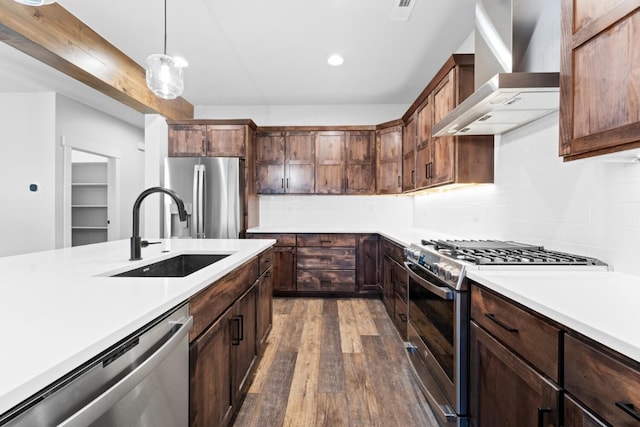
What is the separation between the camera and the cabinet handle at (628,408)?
0.70m

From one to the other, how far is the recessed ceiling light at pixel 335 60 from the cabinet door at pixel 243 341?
2.47 m

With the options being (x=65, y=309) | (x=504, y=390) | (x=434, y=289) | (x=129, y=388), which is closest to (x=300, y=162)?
(x=434, y=289)

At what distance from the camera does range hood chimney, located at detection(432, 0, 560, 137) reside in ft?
4.86

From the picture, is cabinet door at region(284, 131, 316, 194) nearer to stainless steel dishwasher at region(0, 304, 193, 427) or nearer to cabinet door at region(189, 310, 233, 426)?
cabinet door at region(189, 310, 233, 426)

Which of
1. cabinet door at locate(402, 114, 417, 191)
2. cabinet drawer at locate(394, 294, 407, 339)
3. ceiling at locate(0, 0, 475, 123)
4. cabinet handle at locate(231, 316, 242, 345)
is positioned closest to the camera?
cabinet handle at locate(231, 316, 242, 345)

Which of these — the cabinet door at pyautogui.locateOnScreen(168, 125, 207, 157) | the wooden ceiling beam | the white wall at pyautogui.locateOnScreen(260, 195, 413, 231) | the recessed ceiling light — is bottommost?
the white wall at pyautogui.locateOnScreen(260, 195, 413, 231)

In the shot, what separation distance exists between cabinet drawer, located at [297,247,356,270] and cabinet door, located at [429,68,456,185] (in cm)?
166

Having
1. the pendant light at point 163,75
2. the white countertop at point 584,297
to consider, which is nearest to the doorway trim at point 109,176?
the pendant light at point 163,75

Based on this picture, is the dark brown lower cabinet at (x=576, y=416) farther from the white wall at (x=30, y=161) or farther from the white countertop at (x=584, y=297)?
the white wall at (x=30, y=161)

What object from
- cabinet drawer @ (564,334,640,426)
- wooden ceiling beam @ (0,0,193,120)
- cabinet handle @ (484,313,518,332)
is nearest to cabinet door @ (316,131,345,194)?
wooden ceiling beam @ (0,0,193,120)

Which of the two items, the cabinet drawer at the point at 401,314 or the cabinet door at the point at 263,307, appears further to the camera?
the cabinet drawer at the point at 401,314

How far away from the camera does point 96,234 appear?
19.6ft

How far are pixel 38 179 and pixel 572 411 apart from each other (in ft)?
19.3

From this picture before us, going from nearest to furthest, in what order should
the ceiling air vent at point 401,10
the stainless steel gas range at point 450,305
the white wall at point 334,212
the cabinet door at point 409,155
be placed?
1. the stainless steel gas range at point 450,305
2. the ceiling air vent at point 401,10
3. the cabinet door at point 409,155
4. the white wall at point 334,212
